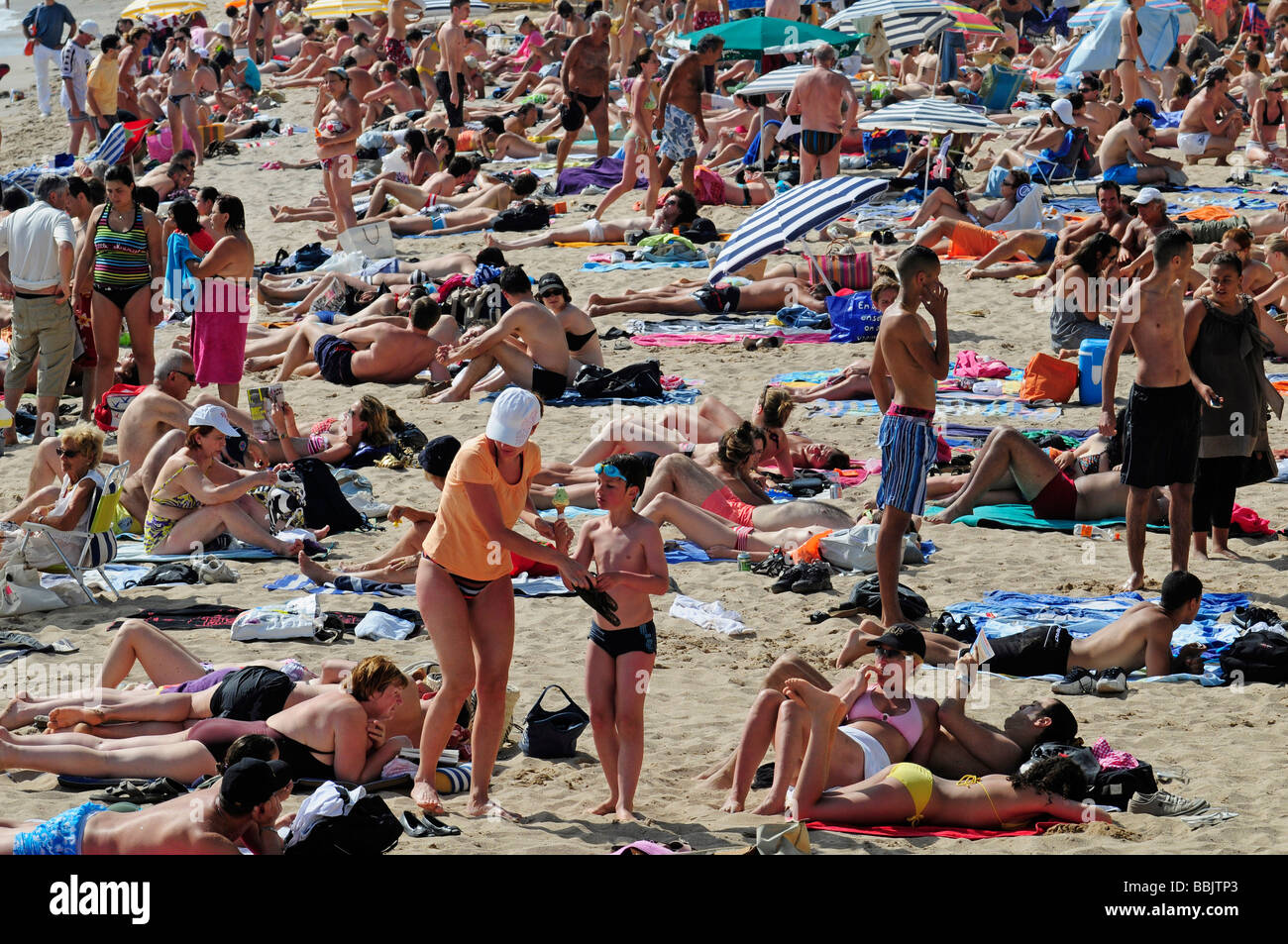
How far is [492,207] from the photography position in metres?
15.9

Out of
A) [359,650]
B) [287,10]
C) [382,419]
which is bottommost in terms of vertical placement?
[359,650]

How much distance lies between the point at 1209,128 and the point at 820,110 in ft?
14.4

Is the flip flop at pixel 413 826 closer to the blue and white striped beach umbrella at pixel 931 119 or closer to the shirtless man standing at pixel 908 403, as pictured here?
the shirtless man standing at pixel 908 403

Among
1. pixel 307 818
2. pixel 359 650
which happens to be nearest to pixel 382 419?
pixel 359 650

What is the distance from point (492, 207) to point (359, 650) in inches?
383

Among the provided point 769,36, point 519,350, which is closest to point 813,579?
point 519,350

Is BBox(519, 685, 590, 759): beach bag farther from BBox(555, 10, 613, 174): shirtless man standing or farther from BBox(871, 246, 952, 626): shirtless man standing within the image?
BBox(555, 10, 613, 174): shirtless man standing

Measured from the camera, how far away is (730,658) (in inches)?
271

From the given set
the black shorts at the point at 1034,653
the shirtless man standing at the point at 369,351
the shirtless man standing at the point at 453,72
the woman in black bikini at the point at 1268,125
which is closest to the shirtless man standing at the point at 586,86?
the shirtless man standing at the point at 453,72

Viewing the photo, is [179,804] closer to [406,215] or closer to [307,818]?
[307,818]

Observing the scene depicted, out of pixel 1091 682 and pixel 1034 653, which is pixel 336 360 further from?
pixel 1091 682

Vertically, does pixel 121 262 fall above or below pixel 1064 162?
below
